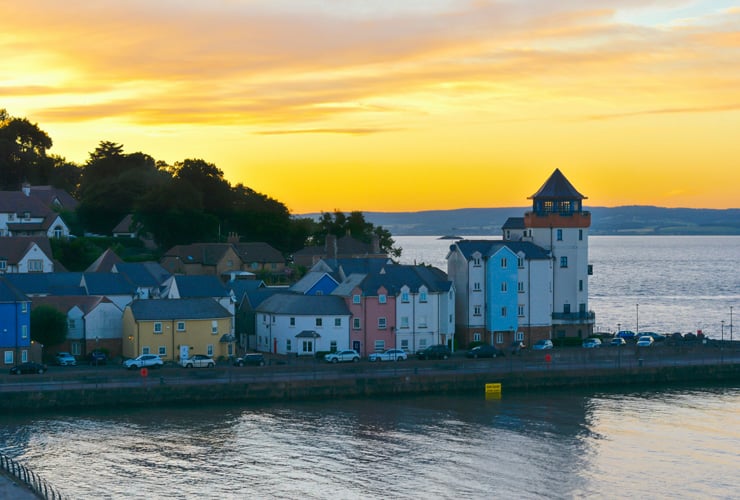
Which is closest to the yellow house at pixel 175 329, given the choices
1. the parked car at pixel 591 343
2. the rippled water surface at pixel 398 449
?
the rippled water surface at pixel 398 449

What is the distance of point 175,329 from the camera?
219ft

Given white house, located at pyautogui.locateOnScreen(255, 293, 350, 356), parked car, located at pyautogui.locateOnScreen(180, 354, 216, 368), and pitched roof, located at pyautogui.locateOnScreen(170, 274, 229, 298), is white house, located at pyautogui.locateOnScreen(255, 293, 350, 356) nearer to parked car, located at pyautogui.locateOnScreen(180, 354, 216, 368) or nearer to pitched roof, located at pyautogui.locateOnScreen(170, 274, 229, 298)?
pitched roof, located at pyautogui.locateOnScreen(170, 274, 229, 298)

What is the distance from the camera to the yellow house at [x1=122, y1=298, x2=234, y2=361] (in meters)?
66.1

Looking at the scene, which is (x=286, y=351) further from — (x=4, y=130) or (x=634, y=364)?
(x=4, y=130)

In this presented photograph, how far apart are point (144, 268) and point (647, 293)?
3928 inches

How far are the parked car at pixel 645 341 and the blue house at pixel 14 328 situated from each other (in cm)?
3885

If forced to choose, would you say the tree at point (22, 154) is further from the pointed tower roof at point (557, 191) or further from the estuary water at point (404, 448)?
the estuary water at point (404, 448)

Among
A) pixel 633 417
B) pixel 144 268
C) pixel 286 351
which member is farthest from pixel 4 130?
pixel 633 417

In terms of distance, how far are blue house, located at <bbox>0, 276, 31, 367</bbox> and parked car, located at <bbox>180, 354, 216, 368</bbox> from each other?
343 inches

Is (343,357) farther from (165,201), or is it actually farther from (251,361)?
(165,201)

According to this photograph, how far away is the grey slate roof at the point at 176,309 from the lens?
66438mm

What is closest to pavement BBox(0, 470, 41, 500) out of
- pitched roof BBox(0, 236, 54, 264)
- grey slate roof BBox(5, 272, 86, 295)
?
grey slate roof BBox(5, 272, 86, 295)

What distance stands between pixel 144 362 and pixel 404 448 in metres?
19.2

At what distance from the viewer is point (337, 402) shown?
60688 millimetres
